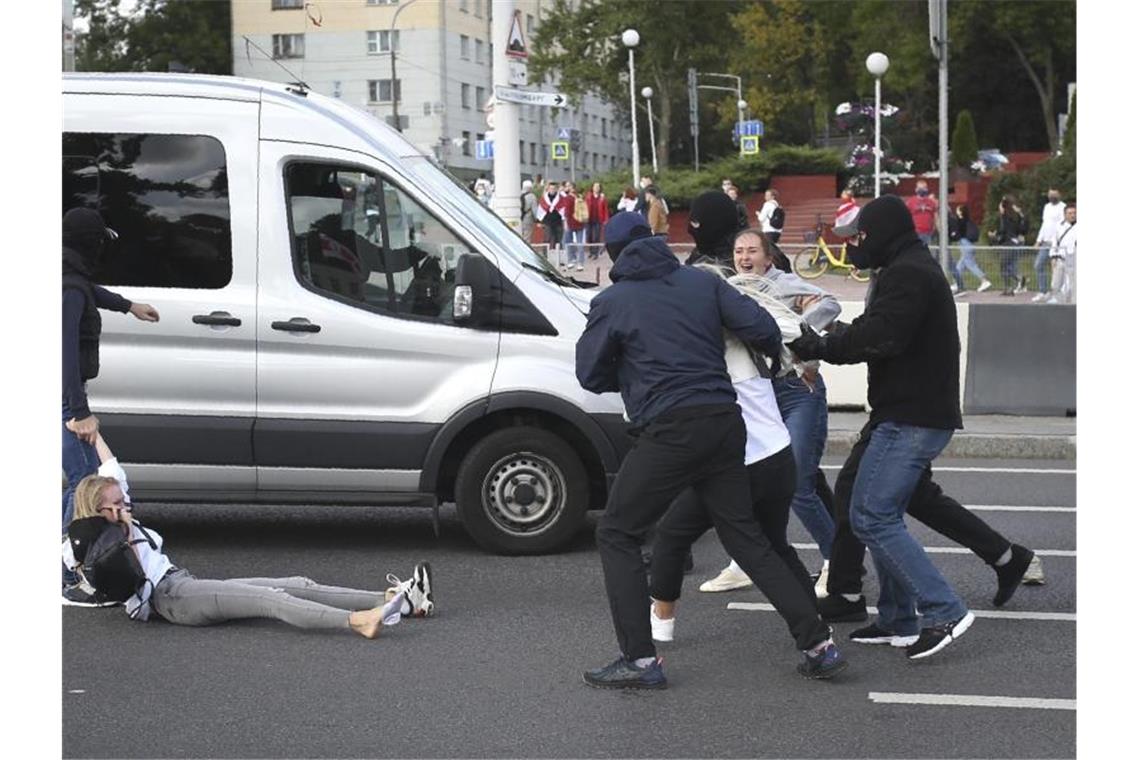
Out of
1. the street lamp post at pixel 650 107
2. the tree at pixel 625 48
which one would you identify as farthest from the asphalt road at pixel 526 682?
the tree at pixel 625 48

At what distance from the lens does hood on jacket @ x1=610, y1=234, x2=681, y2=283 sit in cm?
643

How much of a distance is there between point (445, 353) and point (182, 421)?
4.48 ft

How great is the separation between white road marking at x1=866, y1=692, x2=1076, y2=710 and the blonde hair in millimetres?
3173

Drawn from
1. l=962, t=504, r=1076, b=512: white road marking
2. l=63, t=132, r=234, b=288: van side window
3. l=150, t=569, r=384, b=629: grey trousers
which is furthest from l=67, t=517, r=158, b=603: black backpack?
l=962, t=504, r=1076, b=512: white road marking

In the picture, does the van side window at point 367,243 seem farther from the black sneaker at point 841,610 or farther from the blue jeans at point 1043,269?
the blue jeans at point 1043,269

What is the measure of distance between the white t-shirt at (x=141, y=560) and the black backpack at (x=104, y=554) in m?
0.06

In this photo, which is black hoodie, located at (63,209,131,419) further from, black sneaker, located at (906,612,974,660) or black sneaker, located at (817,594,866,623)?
black sneaker, located at (906,612,974,660)

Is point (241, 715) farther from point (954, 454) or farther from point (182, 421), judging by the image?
point (954, 454)

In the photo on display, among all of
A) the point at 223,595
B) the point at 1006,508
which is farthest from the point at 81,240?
the point at 1006,508

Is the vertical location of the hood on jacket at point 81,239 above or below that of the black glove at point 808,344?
above

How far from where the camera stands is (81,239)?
315 inches

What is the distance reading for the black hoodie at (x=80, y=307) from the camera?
781 cm

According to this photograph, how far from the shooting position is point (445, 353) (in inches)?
352
